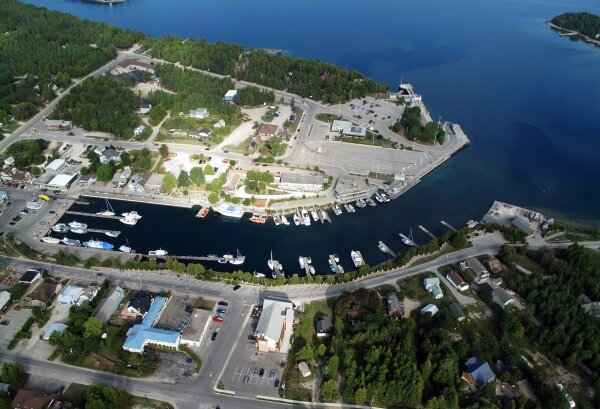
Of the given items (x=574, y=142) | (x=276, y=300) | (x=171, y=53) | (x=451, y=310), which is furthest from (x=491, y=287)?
(x=171, y=53)

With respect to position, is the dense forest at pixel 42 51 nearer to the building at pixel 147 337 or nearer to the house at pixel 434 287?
the building at pixel 147 337

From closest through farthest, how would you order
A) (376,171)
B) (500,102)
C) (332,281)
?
(332,281)
(376,171)
(500,102)

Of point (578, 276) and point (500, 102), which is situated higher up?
point (500, 102)

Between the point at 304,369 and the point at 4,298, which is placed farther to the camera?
the point at 4,298

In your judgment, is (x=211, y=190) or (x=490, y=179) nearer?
(x=211, y=190)

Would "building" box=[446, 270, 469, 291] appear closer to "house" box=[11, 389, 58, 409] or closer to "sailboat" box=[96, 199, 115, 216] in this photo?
"house" box=[11, 389, 58, 409]

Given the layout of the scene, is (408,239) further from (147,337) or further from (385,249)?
(147,337)

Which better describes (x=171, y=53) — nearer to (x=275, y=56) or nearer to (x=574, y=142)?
(x=275, y=56)

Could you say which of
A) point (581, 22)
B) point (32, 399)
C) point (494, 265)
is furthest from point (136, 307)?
point (581, 22)
